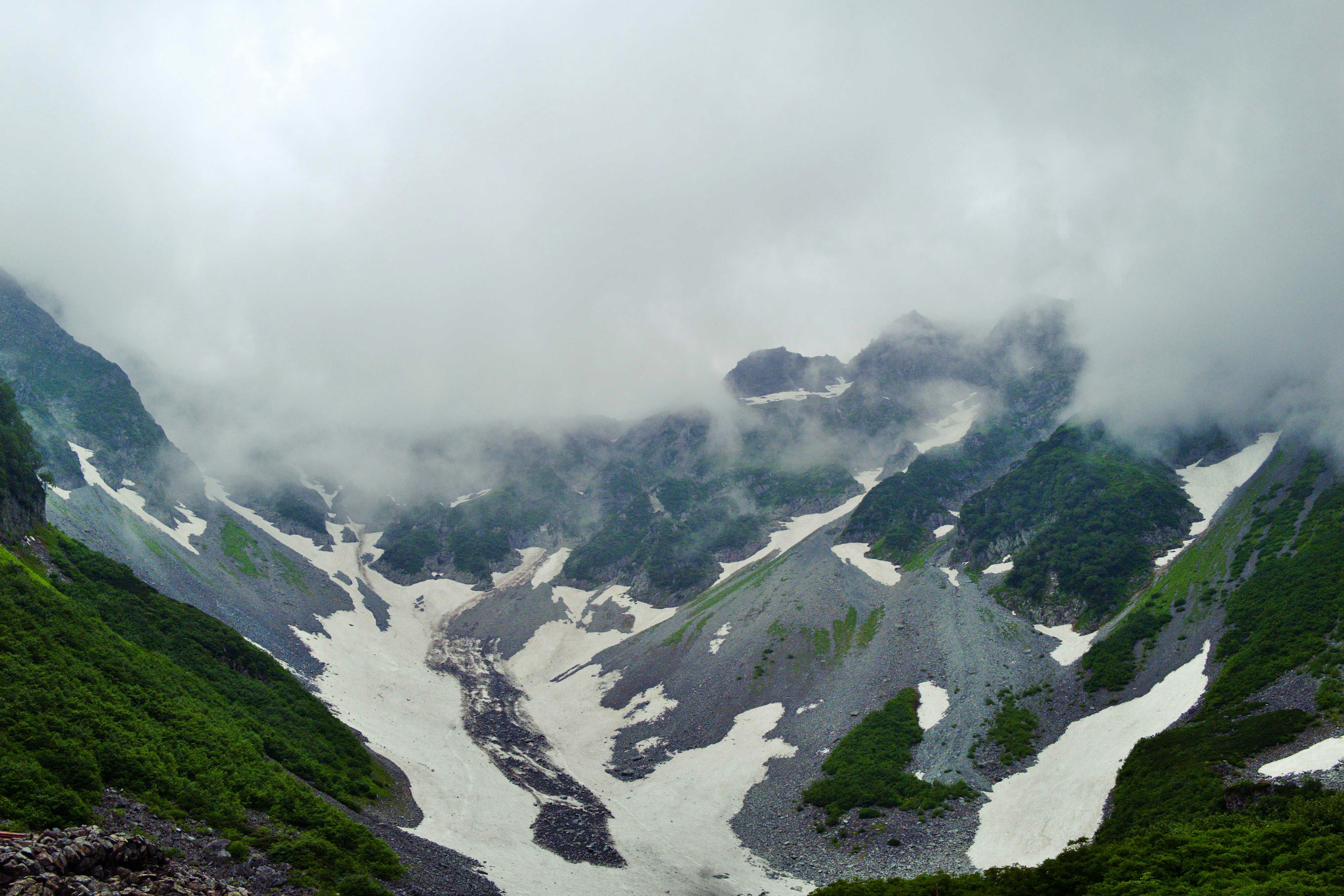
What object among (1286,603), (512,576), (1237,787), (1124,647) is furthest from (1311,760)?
(512,576)

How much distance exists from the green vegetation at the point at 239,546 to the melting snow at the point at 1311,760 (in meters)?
161

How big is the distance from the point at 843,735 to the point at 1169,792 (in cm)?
3770

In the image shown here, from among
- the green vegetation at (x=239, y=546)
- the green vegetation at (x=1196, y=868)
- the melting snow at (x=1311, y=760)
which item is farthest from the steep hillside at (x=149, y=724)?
the green vegetation at (x=239, y=546)

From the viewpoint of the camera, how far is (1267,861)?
26.3 m

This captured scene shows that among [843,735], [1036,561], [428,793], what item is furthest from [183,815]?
[1036,561]

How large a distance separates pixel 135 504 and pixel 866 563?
161 metres

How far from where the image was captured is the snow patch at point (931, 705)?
74.4 metres

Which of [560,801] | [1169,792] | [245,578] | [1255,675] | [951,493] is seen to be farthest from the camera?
[951,493]

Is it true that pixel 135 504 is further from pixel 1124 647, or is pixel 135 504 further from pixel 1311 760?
pixel 1311 760

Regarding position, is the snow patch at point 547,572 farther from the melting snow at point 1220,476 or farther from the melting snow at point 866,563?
the melting snow at point 1220,476

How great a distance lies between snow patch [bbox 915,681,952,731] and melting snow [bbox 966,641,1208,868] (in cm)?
1354

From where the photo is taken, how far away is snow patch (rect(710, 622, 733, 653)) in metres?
112

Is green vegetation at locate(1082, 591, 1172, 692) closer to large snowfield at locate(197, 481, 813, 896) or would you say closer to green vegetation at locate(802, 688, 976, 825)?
green vegetation at locate(802, 688, 976, 825)

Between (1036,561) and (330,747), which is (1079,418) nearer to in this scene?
(1036,561)
